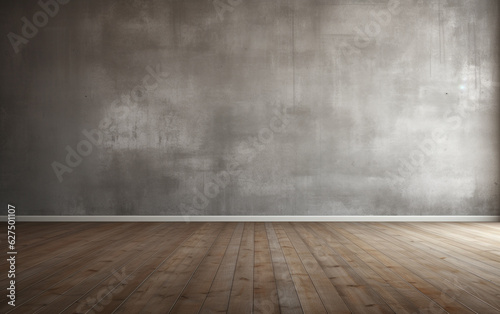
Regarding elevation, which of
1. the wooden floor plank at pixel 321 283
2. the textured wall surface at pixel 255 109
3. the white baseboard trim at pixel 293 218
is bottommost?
the white baseboard trim at pixel 293 218

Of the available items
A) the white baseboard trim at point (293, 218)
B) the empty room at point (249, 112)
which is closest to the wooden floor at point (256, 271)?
the white baseboard trim at point (293, 218)

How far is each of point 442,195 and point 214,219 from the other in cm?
347

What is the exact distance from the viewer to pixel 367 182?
5.70 m

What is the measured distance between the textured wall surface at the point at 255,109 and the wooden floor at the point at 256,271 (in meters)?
1.11

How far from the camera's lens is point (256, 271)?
2.70 meters

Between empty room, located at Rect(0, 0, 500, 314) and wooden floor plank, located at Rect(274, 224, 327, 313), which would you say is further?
empty room, located at Rect(0, 0, 500, 314)

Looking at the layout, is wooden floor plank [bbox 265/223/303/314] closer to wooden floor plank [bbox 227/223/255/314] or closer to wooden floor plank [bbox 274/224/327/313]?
wooden floor plank [bbox 274/224/327/313]

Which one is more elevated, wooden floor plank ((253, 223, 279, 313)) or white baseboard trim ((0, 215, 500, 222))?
wooden floor plank ((253, 223, 279, 313))

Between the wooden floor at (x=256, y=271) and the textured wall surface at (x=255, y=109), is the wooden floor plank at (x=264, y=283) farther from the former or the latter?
the textured wall surface at (x=255, y=109)

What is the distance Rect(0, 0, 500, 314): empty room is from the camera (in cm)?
570

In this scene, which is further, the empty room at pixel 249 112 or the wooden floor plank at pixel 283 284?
the empty room at pixel 249 112

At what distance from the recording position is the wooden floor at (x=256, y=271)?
6.54ft

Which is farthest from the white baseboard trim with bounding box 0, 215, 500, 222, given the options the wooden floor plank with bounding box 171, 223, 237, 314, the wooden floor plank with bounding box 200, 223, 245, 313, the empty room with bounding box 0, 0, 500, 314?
the wooden floor plank with bounding box 200, 223, 245, 313

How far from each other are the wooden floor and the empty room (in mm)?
1063
